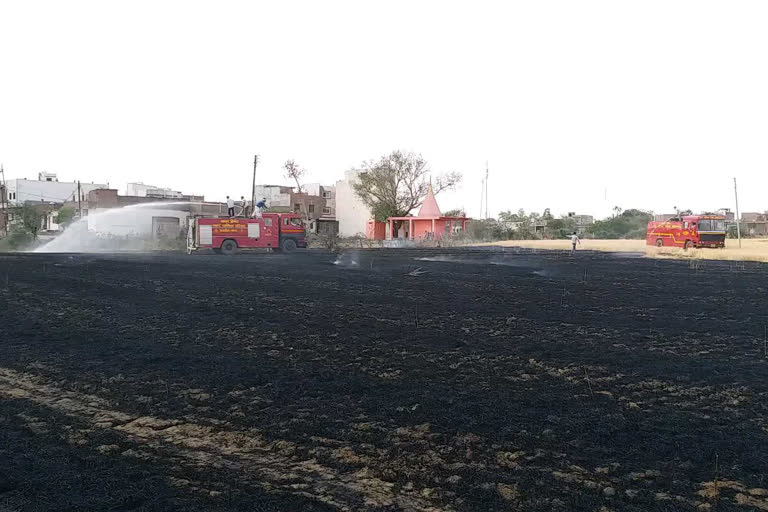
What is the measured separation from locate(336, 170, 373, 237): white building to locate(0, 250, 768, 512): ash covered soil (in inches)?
2350

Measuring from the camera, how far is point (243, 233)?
35125mm

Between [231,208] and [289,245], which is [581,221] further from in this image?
[231,208]

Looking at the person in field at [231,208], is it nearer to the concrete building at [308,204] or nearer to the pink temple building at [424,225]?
the pink temple building at [424,225]

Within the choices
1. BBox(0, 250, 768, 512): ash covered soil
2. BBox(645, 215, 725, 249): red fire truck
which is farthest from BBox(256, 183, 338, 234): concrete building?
BBox(0, 250, 768, 512): ash covered soil

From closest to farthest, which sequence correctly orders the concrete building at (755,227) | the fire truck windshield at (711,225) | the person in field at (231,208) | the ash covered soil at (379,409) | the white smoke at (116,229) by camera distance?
the ash covered soil at (379,409) < the person in field at (231,208) < the fire truck windshield at (711,225) < the white smoke at (116,229) < the concrete building at (755,227)

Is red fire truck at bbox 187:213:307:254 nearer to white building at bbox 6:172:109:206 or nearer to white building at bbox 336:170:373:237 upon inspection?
white building at bbox 336:170:373:237

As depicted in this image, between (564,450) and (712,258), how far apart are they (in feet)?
103

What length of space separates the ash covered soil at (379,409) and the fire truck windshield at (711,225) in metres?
30.4

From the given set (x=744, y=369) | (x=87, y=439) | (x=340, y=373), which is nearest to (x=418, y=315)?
(x=340, y=373)

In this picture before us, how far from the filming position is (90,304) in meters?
10.4

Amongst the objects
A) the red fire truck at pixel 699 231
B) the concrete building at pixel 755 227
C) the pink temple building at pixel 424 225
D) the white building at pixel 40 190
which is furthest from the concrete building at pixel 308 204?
the concrete building at pixel 755 227

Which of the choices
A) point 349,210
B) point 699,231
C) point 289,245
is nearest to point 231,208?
point 289,245

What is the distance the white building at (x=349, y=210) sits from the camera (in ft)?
228

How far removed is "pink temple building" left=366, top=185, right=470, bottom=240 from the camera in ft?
178
